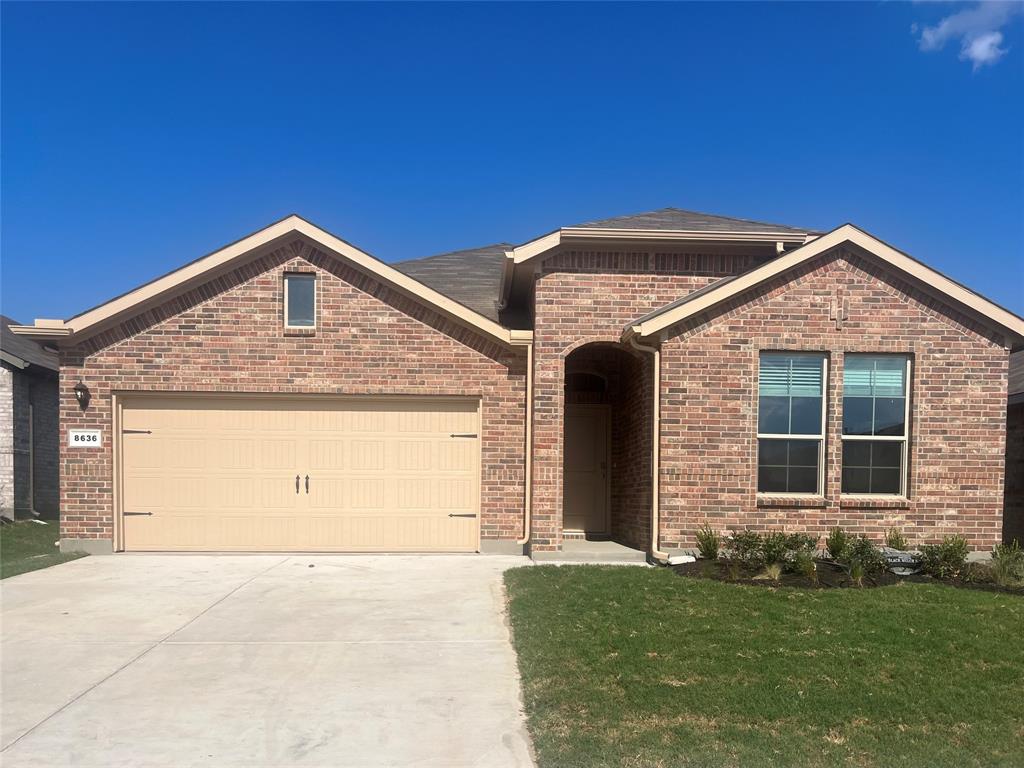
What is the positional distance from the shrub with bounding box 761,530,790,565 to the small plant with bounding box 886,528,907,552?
1580 millimetres

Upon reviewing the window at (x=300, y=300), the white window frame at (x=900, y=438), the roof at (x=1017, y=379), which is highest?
the window at (x=300, y=300)

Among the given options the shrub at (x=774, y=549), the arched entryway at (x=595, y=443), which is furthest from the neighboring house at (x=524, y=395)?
the arched entryway at (x=595, y=443)

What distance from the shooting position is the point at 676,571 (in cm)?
871

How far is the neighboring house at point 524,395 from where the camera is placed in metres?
9.50

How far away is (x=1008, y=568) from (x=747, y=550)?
9.42ft

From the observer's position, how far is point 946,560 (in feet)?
27.8

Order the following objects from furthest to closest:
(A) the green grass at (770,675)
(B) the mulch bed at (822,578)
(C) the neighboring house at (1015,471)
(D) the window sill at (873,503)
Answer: (C) the neighboring house at (1015,471) < (D) the window sill at (873,503) < (B) the mulch bed at (822,578) < (A) the green grass at (770,675)

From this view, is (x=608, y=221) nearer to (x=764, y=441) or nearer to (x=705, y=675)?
(x=764, y=441)

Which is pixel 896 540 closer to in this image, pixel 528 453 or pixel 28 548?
pixel 528 453

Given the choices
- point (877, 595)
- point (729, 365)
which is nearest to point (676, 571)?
point (877, 595)

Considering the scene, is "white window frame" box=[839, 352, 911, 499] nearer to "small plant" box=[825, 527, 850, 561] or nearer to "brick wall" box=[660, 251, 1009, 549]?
"brick wall" box=[660, 251, 1009, 549]

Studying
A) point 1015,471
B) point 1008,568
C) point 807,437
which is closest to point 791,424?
point 807,437

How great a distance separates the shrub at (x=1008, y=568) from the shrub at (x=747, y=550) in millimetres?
2596

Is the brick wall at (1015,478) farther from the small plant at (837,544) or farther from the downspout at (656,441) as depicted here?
the downspout at (656,441)
